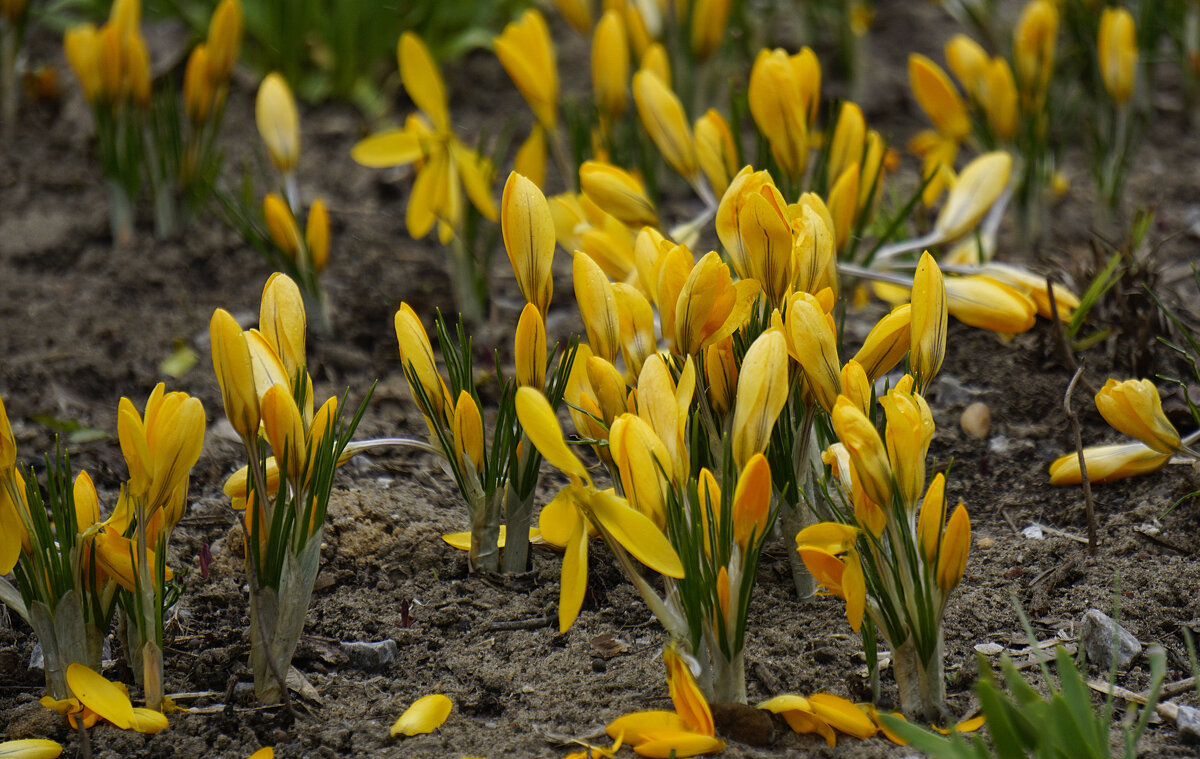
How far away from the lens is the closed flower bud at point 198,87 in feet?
8.57

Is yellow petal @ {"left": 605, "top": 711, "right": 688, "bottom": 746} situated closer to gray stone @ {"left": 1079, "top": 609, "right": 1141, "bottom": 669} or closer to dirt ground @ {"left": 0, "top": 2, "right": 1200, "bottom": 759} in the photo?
dirt ground @ {"left": 0, "top": 2, "right": 1200, "bottom": 759}

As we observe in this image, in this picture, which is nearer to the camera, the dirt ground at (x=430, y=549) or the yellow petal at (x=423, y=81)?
the dirt ground at (x=430, y=549)

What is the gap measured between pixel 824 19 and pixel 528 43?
1920 mm

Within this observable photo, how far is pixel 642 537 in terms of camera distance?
1088 millimetres

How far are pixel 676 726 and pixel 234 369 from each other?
625mm

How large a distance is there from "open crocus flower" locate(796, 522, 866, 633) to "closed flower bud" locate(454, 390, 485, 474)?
477 mm

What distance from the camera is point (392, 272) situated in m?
2.73

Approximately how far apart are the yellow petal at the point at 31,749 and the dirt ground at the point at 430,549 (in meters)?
0.05

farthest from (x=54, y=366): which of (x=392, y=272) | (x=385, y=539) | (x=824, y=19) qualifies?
(x=824, y=19)

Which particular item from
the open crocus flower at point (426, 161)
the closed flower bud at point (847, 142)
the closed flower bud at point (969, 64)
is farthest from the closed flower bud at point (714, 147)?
the closed flower bud at point (969, 64)

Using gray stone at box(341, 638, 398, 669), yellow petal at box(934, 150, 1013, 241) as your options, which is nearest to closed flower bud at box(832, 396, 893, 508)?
gray stone at box(341, 638, 398, 669)

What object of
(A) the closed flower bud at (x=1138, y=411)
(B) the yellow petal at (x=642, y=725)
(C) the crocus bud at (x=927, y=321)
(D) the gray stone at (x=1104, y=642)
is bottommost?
(D) the gray stone at (x=1104, y=642)

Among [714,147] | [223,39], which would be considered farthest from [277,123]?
[714,147]

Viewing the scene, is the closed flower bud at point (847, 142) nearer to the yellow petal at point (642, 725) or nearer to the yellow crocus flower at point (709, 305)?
the yellow crocus flower at point (709, 305)
